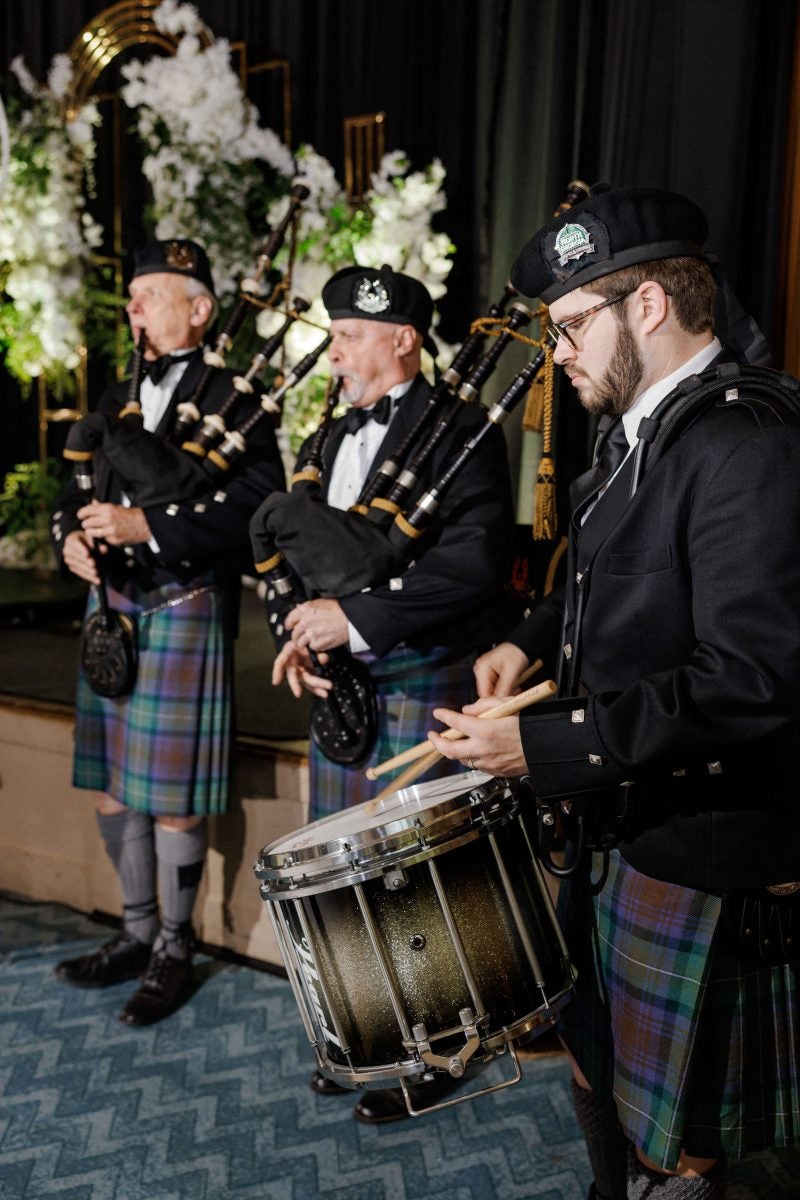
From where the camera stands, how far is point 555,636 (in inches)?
73.9

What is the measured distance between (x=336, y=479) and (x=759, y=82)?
1.28 metres

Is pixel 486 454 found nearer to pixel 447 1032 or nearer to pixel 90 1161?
pixel 447 1032

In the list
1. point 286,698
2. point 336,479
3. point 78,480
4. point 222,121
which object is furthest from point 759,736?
point 222,121

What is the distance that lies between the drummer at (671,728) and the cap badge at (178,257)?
1413mm

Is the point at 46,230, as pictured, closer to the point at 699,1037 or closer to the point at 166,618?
the point at 166,618

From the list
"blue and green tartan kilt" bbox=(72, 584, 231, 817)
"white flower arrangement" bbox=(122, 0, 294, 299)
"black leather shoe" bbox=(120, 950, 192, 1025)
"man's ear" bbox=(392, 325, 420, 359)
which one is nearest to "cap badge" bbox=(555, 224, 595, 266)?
"man's ear" bbox=(392, 325, 420, 359)

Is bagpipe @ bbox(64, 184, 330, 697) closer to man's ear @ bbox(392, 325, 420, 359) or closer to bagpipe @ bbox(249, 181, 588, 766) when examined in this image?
man's ear @ bbox(392, 325, 420, 359)

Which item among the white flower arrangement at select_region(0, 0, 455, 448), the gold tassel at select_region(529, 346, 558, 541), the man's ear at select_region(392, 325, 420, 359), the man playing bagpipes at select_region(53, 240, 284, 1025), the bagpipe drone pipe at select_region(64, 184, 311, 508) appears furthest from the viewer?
the white flower arrangement at select_region(0, 0, 455, 448)

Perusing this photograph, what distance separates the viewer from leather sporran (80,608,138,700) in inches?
103

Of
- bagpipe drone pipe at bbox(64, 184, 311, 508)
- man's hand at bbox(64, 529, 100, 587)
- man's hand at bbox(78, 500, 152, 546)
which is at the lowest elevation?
man's hand at bbox(64, 529, 100, 587)

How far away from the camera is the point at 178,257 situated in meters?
2.67

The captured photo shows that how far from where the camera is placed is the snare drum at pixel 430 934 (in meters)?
1.49

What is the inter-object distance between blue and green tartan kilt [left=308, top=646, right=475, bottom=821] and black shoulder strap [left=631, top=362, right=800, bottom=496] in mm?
999

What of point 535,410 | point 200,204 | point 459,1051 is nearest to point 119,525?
point 535,410
